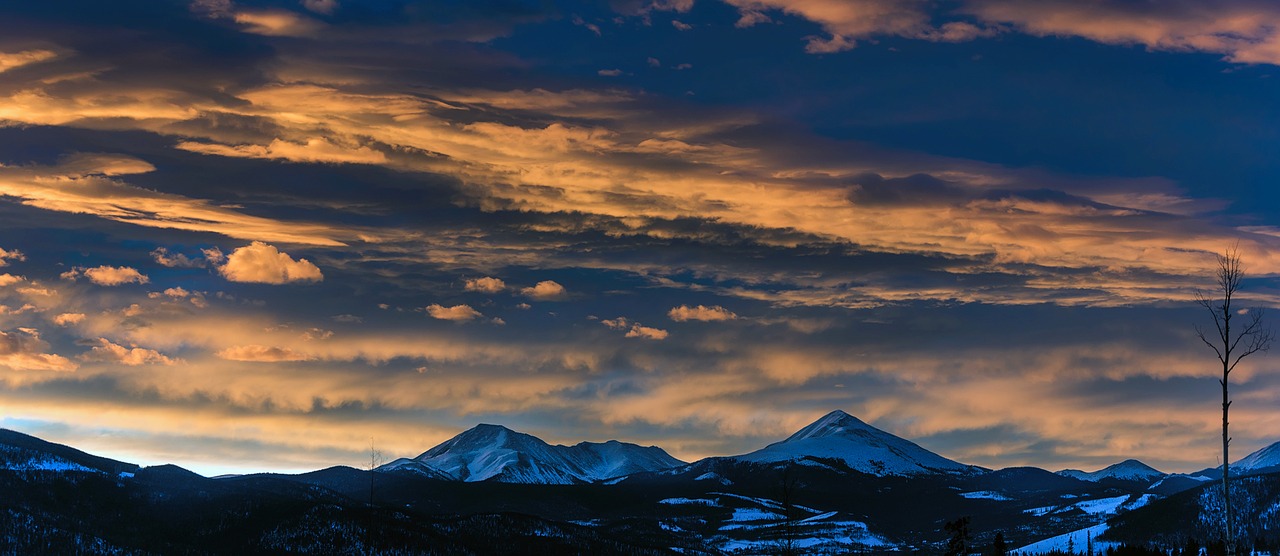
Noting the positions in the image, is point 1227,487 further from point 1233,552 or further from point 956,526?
→ point 956,526

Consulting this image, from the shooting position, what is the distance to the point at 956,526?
118000 millimetres

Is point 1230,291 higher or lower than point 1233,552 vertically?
higher

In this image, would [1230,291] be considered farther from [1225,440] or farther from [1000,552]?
[1000,552]

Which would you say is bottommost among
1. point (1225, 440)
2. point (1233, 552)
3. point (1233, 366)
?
point (1233, 552)

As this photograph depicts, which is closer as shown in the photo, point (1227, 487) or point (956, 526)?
point (1227, 487)

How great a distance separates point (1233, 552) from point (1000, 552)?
106 meters

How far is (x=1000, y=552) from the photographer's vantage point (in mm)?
170000

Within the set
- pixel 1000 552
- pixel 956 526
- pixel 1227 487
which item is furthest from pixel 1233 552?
pixel 1000 552

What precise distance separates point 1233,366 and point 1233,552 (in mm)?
10134

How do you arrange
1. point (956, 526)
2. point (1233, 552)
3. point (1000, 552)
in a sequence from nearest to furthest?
point (1233, 552) < point (956, 526) < point (1000, 552)

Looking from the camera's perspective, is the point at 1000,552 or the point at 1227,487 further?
the point at 1000,552

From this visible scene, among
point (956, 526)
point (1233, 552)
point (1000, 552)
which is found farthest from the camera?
point (1000, 552)

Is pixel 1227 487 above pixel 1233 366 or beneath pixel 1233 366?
beneath

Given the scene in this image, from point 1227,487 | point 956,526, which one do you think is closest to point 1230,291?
point 1227,487
